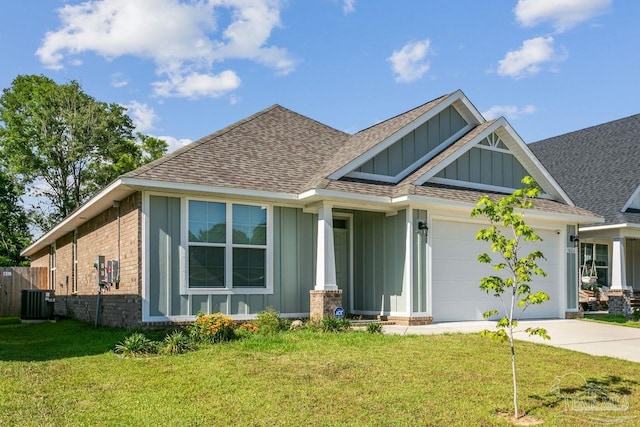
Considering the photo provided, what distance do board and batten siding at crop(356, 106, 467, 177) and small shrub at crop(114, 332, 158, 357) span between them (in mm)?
6788

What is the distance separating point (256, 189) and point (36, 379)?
633 centimetres

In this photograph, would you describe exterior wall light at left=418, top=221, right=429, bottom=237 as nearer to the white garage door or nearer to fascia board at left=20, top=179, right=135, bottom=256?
the white garage door

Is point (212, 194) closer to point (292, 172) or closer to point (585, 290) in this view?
point (292, 172)

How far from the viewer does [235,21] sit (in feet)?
46.9

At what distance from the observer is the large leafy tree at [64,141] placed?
109 feet

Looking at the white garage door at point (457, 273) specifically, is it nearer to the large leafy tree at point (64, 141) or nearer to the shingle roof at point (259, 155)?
the shingle roof at point (259, 155)

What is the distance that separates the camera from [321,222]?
43.2 feet

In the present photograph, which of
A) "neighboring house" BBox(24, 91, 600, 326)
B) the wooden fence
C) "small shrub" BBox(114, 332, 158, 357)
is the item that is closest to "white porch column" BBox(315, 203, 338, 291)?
"neighboring house" BBox(24, 91, 600, 326)

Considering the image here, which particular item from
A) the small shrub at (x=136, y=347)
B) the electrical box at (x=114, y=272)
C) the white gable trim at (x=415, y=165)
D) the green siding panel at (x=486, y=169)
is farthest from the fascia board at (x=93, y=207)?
the green siding panel at (x=486, y=169)

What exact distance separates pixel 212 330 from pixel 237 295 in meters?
2.62

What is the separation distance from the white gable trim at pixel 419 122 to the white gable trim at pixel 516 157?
31.8 inches

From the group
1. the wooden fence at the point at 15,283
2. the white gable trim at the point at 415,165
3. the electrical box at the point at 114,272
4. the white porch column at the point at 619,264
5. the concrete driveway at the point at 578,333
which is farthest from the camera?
the wooden fence at the point at 15,283

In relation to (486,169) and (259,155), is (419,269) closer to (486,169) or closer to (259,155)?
(486,169)

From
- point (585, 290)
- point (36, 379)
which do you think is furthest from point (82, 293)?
point (585, 290)
